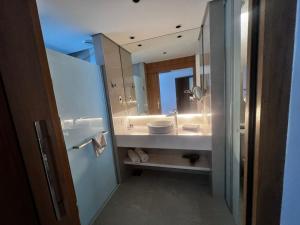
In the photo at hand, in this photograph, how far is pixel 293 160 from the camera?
41cm

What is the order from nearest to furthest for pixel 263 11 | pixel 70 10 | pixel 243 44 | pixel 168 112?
pixel 263 11 → pixel 243 44 → pixel 70 10 → pixel 168 112

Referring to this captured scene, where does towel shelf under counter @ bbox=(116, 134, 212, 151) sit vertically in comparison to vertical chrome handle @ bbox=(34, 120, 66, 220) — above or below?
below

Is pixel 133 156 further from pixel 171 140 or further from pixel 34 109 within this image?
pixel 34 109

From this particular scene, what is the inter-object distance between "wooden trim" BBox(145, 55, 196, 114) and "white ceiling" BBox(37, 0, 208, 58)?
1.38 feet

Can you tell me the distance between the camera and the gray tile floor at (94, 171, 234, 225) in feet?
4.93

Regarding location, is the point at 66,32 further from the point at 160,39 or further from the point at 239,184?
the point at 239,184

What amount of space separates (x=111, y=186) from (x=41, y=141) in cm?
174

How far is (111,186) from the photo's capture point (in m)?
1.97

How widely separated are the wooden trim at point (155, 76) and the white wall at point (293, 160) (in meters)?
1.87

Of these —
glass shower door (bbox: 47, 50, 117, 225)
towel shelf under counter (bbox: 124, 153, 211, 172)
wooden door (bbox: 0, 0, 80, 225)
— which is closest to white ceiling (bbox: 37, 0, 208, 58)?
glass shower door (bbox: 47, 50, 117, 225)

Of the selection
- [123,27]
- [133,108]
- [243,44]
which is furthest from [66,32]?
[243,44]

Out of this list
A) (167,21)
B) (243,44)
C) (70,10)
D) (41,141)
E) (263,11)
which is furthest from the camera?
(167,21)

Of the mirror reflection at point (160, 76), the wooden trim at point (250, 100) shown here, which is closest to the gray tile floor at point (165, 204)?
the mirror reflection at point (160, 76)

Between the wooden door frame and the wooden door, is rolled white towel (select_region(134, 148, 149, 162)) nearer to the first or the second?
the wooden door
